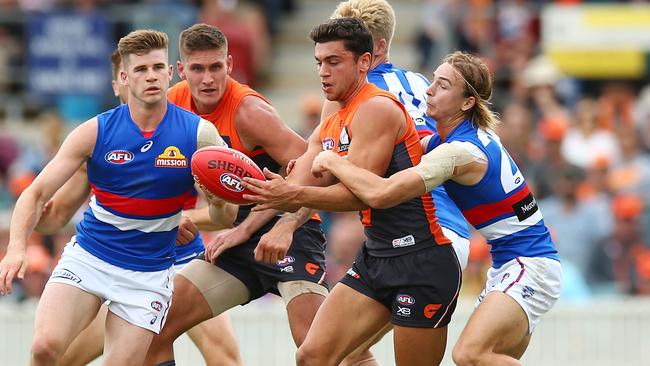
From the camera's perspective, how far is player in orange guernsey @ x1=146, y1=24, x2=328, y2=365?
28.8ft

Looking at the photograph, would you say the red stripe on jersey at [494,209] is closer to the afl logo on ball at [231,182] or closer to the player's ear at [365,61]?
the player's ear at [365,61]

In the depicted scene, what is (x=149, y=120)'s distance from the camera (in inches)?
332

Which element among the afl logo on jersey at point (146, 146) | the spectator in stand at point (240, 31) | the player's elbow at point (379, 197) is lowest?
the spectator in stand at point (240, 31)

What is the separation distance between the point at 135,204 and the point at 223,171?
73 centimetres

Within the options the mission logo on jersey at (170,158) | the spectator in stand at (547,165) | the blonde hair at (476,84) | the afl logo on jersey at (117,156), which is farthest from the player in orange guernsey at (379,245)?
the spectator in stand at (547,165)

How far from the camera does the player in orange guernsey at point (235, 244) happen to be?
878 cm

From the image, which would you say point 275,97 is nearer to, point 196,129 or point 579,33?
point 579,33

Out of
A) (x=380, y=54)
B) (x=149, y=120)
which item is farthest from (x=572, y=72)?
(x=149, y=120)

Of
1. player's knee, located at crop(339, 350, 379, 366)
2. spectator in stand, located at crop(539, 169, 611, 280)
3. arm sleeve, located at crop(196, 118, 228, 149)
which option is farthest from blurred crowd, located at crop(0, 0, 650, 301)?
arm sleeve, located at crop(196, 118, 228, 149)

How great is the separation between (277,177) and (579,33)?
30.1 ft

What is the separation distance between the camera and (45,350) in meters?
8.03

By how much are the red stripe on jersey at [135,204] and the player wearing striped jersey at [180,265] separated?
0.46 m

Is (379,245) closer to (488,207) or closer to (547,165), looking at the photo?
(488,207)

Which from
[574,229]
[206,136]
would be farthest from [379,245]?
[574,229]
